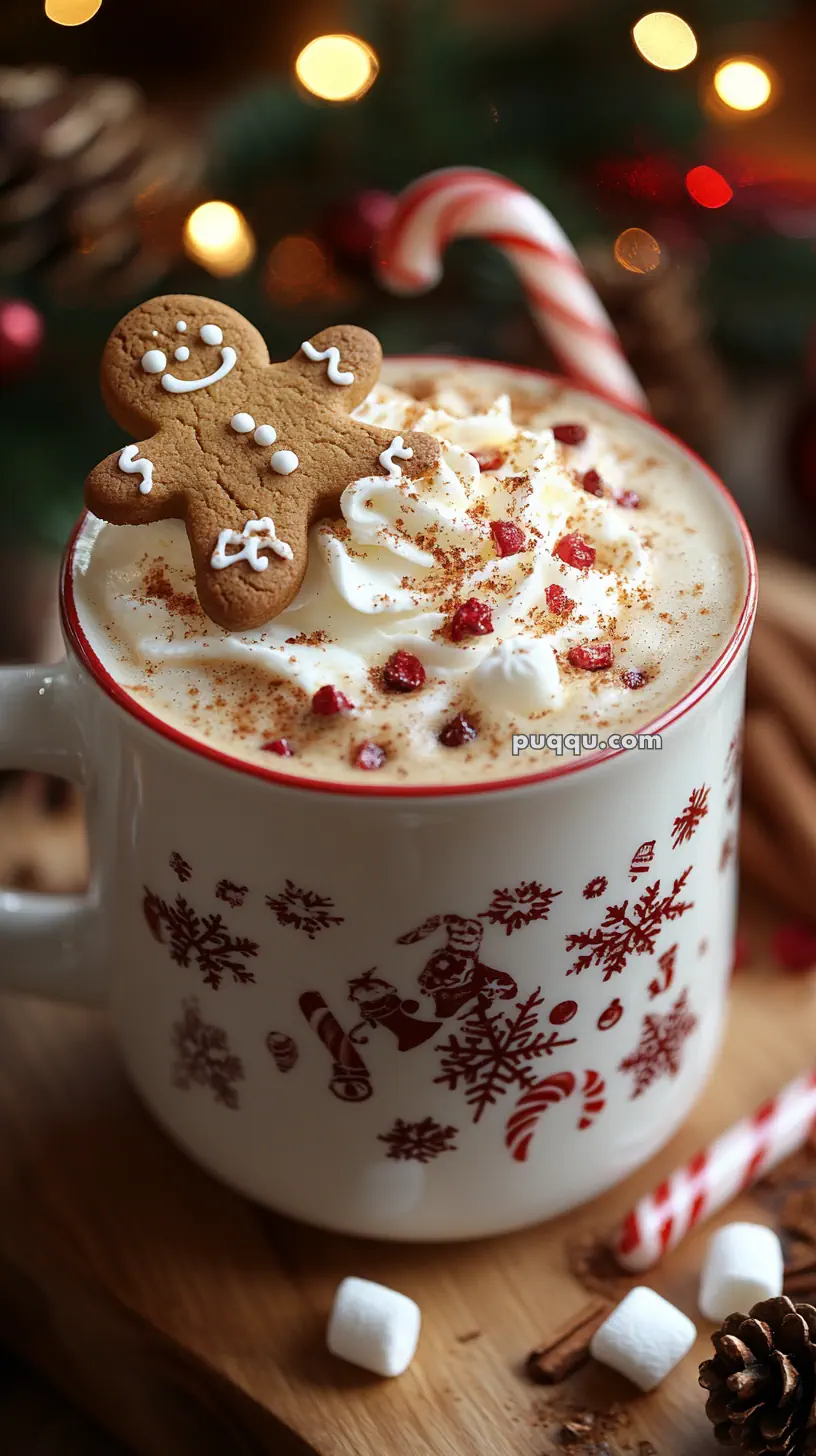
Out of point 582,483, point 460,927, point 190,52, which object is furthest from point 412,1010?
point 190,52

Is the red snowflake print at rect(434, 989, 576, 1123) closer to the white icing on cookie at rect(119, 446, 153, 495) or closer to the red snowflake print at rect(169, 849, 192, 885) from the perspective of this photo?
the red snowflake print at rect(169, 849, 192, 885)

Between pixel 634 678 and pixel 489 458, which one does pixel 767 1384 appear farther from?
pixel 489 458

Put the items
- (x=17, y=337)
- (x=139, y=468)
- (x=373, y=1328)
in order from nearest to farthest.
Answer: (x=139, y=468) < (x=373, y=1328) < (x=17, y=337)

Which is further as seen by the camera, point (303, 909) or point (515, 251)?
point (515, 251)

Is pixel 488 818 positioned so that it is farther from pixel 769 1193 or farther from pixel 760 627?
pixel 760 627

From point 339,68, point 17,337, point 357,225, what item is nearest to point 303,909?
point 17,337

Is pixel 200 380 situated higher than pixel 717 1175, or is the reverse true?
pixel 200 380

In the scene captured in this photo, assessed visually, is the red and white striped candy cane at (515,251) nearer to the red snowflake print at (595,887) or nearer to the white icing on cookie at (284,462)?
the white icing on cookie at (284,462)
